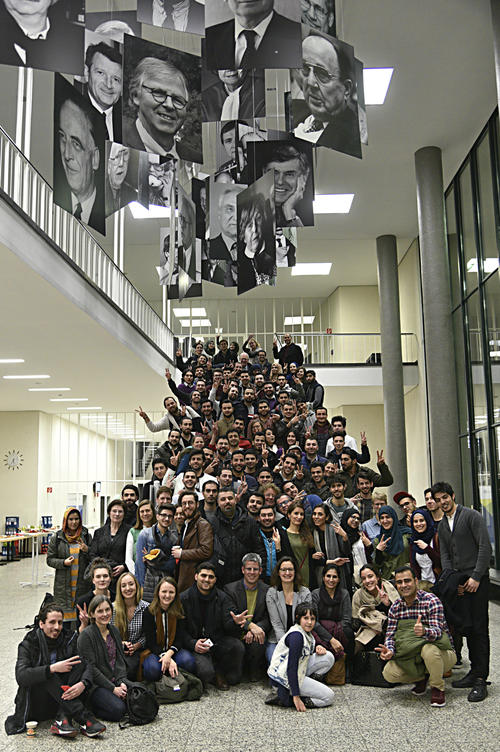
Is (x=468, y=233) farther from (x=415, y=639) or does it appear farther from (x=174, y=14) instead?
(x=415, y=639)

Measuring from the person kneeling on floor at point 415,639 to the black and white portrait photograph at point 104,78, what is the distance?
6766 millimetres

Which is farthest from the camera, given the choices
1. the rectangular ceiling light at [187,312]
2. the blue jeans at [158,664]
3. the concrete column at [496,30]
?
the rectangular ceiling light at [187,312]

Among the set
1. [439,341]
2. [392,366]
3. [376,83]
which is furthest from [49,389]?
[376,83]

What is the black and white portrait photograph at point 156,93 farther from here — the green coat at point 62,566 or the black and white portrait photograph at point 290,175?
the green coat at point 62,566

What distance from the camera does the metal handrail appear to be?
1170cm

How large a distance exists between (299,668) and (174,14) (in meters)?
8.34

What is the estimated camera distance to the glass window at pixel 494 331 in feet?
52.7

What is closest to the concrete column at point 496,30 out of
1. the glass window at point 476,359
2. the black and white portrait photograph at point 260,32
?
the black and white portrait photograph at point 260,32

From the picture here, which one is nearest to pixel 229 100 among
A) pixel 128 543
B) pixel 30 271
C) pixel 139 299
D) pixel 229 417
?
pixel 30 271

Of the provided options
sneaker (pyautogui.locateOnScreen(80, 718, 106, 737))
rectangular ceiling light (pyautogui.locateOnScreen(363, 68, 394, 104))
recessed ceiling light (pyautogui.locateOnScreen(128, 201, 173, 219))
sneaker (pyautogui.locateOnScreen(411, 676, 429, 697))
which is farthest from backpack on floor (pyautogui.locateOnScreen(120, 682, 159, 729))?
recessed ceiling light (pyautogui.locateOnScreen(128, 201, 173, 219))

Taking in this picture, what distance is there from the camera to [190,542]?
28.7ft

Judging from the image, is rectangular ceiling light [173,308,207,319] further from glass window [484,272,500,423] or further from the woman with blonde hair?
the woman with blonde hair

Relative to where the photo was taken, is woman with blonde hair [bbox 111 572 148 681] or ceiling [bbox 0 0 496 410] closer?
woman with blonde hair [bbox 111 572 148 681]

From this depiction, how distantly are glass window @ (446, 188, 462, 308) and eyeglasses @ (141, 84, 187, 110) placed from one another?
10.9 m
